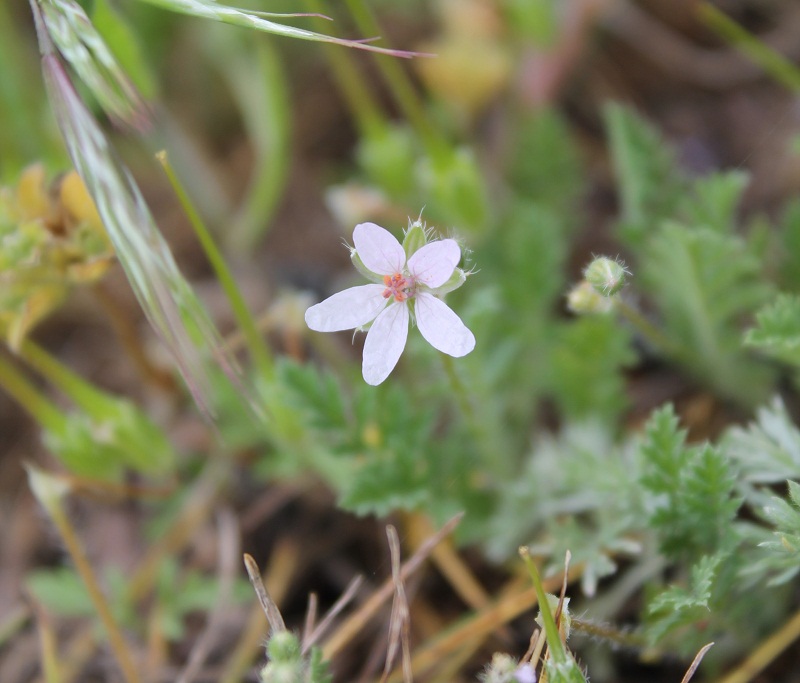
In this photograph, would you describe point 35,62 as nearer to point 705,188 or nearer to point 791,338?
point 705,188

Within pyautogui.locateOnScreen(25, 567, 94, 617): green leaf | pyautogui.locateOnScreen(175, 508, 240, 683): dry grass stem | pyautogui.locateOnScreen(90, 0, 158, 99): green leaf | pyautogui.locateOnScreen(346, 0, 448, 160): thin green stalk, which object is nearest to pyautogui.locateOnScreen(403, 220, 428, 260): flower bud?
pyautogui.locateOnScreen(346, 0, 448, 160): thin green stalk

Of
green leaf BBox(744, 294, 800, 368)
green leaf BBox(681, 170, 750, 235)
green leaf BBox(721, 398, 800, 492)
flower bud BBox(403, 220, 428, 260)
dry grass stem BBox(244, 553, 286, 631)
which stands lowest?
green leaf BBox(721, 398, 800, 492)

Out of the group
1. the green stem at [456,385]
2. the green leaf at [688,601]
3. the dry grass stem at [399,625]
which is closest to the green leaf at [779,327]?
the green leaf at [688,601]

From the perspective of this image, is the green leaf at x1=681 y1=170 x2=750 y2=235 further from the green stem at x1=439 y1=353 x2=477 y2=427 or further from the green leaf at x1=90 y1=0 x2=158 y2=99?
the green leaf at x1=90 y1=0 x2=158 y2=99

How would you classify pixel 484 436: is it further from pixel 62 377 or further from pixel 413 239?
pixel 62 377

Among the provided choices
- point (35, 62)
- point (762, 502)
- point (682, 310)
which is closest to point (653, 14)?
point (682, 310)

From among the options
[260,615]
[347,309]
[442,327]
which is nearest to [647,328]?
[442,327]
